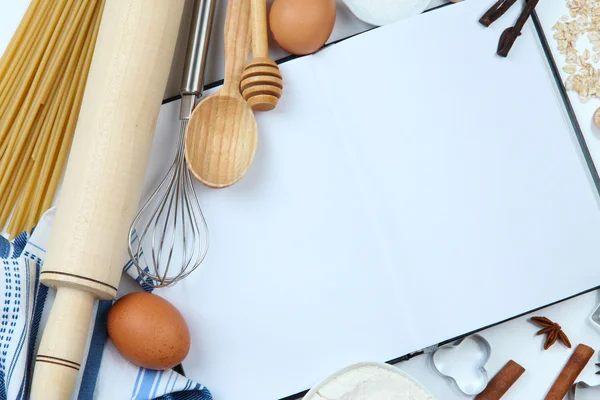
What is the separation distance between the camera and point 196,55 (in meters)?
0.61

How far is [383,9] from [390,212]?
0.22 metres

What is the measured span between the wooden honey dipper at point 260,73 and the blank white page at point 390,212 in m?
0.04

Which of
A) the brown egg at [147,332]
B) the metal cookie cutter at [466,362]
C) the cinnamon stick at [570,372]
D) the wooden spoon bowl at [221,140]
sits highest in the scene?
the wooden spoon bowl at [221,140]

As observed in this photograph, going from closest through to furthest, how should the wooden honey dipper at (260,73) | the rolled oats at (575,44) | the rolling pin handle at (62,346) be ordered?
the rolling pin handle at (62,346), the wooden honey dipper at (260,73), the rolled oats at (575,44)

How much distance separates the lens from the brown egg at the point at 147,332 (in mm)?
537

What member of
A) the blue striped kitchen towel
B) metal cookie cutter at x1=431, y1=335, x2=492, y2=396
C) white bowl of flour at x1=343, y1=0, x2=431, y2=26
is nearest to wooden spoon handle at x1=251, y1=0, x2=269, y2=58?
white bowl of flour at x1=343, y1=0, x2=431, y2=26

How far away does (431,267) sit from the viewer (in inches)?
25.4

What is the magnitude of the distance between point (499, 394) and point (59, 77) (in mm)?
538

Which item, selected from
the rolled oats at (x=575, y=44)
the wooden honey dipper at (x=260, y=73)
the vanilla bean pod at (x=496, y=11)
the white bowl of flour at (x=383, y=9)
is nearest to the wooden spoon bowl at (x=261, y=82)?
the wooden honey dipper at (x=260, y=73)

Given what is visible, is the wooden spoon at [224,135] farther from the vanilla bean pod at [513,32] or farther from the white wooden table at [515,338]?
the vanilla bean pod at [513,32]

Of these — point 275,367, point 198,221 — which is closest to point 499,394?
point 275,367

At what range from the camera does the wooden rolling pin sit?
510 mm

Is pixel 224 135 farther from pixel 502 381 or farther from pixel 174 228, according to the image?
pixel 502 381

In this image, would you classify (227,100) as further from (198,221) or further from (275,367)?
(275,367)
